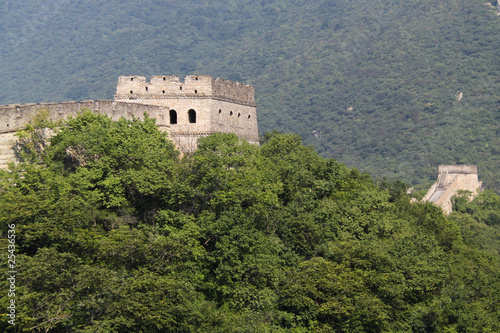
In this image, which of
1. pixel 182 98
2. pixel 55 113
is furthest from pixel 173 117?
pixel 55 113

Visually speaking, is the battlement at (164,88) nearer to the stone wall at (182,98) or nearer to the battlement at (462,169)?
the stone wall at (182,98)

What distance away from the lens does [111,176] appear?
3497 centimetres

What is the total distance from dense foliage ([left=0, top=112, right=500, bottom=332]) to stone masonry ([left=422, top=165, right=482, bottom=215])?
52.6 m

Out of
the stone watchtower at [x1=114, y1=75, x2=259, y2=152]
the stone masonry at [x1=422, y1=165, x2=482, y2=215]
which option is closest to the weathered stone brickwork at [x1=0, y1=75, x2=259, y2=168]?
the stone watchtower at [x1=114, y1=75, x2=259, y2=152]

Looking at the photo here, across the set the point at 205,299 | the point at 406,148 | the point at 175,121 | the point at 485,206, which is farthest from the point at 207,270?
the point at 406,148

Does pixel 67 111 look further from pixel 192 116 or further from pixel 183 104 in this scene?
pixel 192 116

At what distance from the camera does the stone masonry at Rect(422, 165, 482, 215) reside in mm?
95500

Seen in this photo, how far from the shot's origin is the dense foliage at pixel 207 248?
27141 millimetres

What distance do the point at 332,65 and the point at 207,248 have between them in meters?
135

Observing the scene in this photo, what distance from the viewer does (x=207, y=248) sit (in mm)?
35125

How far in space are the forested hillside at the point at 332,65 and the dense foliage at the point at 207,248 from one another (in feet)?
282

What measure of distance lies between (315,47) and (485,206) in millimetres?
87007

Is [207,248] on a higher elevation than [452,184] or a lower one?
lower

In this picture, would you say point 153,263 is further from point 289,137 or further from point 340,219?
point 289,137
